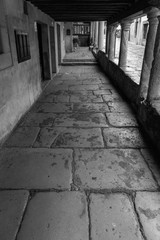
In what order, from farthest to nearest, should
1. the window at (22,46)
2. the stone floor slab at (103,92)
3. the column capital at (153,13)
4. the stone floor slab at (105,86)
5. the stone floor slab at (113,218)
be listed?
the stone floor slab at (105,86) → the stone floor slab at (103,92) → the window at (22,46) → the column capital at (153,13) → the stone floor slab at (113,218)

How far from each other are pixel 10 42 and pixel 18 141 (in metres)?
1.57

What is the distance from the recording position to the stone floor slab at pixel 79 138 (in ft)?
8.59

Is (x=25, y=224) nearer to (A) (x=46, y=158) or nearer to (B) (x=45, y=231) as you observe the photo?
(B) (x=45, y=231)

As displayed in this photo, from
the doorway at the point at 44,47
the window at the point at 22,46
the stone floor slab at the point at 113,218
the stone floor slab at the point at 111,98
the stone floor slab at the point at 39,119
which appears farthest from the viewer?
the doorway at the point at 44,47

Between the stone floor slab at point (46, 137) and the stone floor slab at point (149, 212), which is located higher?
the stone floor slab at point (46, 137)

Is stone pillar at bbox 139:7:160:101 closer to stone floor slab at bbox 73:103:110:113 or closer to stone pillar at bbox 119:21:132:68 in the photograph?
stone floor slab at bbox 73:103:110:113

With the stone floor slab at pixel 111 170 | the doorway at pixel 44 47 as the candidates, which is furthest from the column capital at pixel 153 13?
the doorway at pixel 44 47

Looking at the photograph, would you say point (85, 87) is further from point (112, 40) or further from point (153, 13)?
point (153, 13)

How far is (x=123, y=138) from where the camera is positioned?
2.80m

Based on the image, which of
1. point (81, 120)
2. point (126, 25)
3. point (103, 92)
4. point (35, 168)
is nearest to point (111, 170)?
point (35, 168)

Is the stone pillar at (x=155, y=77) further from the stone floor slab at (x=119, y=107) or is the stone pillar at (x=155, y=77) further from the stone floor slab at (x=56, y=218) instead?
the stone floor slab at (x=56, y=218)

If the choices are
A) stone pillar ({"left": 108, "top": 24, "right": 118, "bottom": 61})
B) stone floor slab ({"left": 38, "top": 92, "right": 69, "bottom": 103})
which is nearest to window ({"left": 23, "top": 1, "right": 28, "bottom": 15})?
stone floor slab ({"left": 38, "top": 92, "right": 69, "bottom": 103})

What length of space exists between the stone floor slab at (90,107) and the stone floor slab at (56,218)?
90.9 inches

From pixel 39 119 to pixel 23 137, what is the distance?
714 mm
